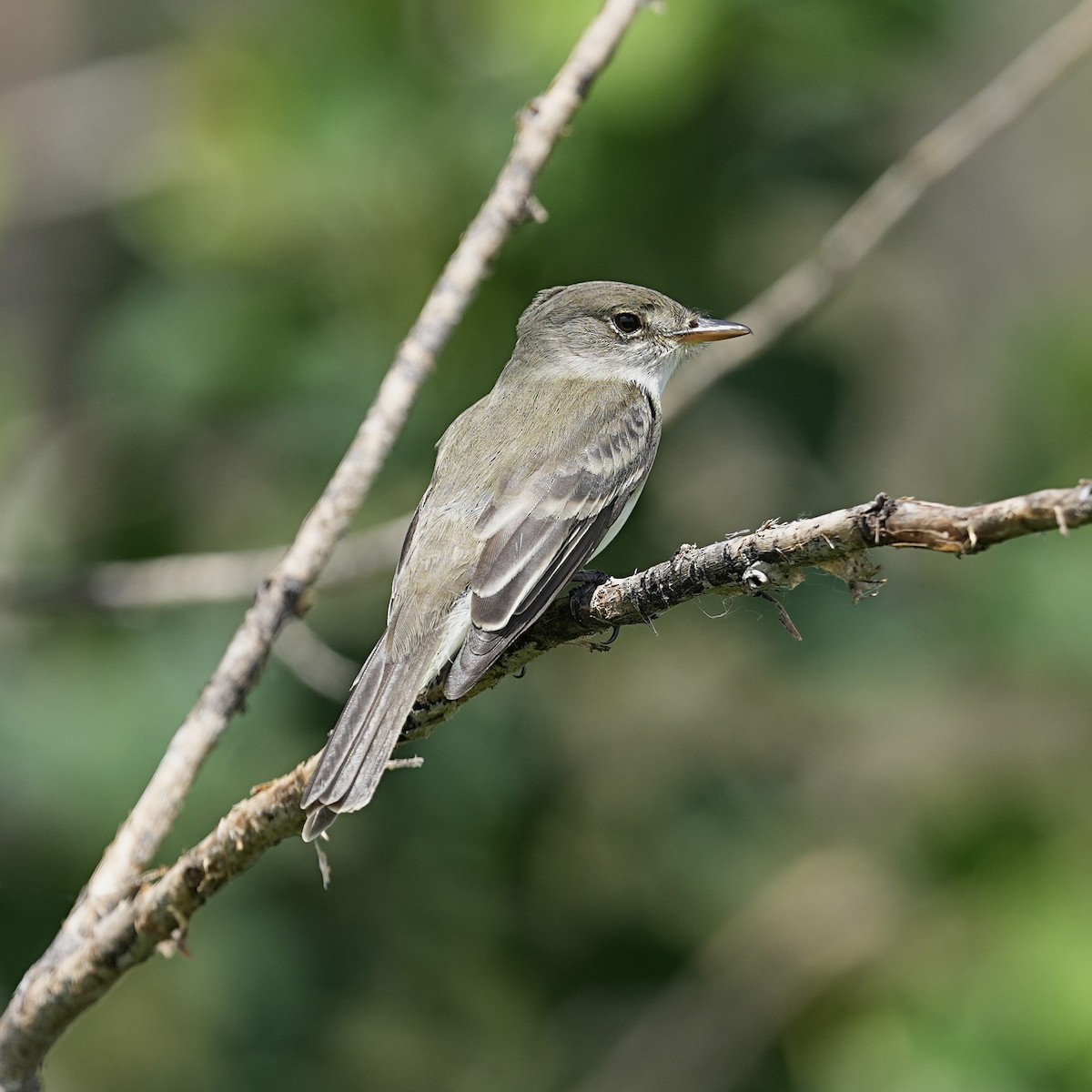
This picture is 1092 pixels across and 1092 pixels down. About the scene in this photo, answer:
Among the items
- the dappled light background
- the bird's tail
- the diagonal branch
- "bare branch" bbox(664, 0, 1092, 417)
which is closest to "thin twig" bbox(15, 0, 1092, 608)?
"bare branch" bbox(664, 0, 1092, 417)

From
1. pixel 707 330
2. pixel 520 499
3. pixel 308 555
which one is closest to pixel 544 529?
pixel 520 499

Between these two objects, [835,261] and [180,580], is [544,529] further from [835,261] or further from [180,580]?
[180,580]

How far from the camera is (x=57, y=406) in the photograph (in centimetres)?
645

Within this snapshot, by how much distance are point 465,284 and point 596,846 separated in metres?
2.55

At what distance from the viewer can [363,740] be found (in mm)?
2871

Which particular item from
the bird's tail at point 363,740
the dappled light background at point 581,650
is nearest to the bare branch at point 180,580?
the dappled light background at point 581,650

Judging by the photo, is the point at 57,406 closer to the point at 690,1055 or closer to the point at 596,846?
the point at 596,846

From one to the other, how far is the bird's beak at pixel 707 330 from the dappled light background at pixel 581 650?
38 centimetres

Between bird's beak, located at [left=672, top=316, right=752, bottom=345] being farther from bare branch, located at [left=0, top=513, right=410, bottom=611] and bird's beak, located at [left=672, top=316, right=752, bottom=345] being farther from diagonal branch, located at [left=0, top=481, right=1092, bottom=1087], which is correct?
diagonal branch, located at [left=0, top=481, right=1092, bottom=1087]

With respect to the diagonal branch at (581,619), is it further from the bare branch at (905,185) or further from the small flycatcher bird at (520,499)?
the bare branch at (905,185)

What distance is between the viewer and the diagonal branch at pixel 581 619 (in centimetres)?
193

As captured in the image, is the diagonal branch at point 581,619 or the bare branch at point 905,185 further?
the bare branch at point 905,185

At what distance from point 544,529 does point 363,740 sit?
0.90 metres

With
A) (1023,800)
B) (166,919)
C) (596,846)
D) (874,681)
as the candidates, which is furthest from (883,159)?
(166,919)
